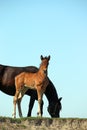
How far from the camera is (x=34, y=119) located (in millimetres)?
A: 18047

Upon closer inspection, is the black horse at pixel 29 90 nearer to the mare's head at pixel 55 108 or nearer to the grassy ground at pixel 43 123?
the mare's head at pixel 55 108

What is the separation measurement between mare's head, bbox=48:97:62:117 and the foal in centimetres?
178

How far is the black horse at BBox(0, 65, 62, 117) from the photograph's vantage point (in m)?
22.2

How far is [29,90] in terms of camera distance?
22453 mm

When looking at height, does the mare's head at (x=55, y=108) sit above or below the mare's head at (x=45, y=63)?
below

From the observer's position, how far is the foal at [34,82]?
19969mm

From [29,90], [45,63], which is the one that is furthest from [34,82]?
[29,90]

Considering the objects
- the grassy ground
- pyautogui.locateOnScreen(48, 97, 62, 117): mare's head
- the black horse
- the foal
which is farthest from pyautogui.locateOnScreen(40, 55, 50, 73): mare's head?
pyautogui.locateOnScreen(48, 97, 62, 117): mare's head

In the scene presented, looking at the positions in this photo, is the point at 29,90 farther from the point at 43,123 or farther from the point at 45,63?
the point at 43,123

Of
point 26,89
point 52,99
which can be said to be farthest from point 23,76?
point 52,99

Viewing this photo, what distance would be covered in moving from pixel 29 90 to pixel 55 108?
1322mm

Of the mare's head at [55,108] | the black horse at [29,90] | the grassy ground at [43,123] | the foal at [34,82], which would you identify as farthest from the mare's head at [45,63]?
the mare's head at [55,108]

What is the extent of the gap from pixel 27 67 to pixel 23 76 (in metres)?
2.62

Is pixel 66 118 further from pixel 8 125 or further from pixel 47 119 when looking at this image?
pixel 8 125
